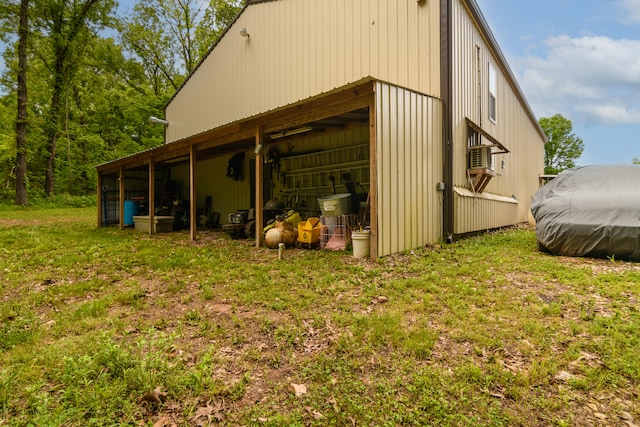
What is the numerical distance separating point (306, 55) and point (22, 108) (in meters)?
15.7

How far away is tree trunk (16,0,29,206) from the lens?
1477cm

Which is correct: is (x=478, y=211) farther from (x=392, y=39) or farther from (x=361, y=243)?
(x=392, y=39)

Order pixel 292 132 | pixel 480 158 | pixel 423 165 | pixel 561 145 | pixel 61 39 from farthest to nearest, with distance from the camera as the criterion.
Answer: pixel 561 145, pixel 61 39, pixel 292 132, pixel 480 158, pixel 423 165

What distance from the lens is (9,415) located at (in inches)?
62.5

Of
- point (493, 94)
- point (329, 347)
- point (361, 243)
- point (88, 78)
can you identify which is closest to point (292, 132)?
point (361, 243)

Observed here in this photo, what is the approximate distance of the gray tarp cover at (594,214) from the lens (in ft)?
14.2

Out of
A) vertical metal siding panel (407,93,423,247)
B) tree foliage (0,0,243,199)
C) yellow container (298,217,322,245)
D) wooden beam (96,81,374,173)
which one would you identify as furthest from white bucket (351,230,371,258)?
tree foliage (0,0,243,199)

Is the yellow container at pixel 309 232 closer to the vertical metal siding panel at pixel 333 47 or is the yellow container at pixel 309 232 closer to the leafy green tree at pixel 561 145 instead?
the vertical metal siding panel at pixel 333 47

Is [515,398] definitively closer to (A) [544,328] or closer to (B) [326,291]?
(A) [544,328]

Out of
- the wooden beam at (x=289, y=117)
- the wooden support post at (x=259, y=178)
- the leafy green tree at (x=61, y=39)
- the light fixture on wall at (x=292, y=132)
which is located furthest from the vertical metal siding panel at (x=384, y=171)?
the leafy green tree at (x=61, y=39)

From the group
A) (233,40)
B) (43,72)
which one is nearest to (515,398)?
(233,40)

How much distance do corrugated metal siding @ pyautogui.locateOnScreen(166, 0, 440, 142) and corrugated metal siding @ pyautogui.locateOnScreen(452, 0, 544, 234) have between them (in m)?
0.81

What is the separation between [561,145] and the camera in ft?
119

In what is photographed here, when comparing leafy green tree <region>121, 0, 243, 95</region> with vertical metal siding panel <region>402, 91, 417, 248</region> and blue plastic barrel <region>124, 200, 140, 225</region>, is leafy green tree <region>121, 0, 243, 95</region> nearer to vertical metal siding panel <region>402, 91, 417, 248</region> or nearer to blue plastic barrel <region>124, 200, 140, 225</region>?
blue plastic barrel <region>124, 200, 140, 225</region>
